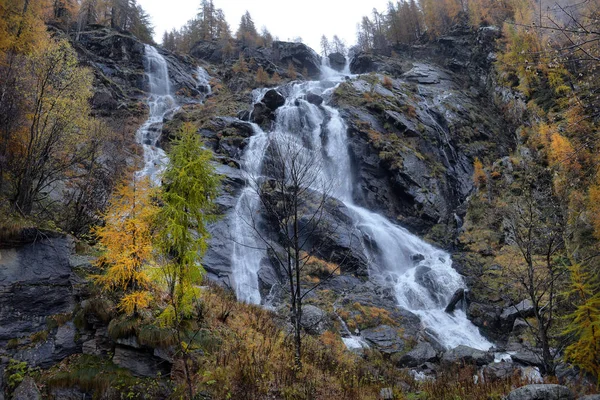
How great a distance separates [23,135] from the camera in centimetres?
1224

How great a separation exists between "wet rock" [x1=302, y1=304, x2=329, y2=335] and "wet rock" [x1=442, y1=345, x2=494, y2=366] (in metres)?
5.24

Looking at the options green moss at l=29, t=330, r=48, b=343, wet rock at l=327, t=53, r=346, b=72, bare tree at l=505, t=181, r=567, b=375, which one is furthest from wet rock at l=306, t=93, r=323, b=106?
green moss at l=29, t=330, r=48, b=343

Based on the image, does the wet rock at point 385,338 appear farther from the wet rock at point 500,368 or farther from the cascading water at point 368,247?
the wet rock at point 500,368

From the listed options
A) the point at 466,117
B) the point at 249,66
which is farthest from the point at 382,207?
the point at 249,66

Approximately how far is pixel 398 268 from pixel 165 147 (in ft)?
76.2

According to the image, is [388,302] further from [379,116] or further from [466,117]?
[466,117]

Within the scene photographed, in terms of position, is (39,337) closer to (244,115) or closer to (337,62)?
(244,115)

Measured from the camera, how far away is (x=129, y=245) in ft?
23.9

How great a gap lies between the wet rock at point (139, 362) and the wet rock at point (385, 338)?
10.6m

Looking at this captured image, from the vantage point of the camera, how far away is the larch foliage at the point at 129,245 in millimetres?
7074

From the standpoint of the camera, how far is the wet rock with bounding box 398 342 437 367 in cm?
1377

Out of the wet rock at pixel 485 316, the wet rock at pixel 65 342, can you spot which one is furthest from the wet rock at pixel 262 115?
the wet rock at pixel 65 342

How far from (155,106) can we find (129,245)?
1471 inches

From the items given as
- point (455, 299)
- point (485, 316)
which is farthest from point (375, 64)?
point (485, 316)
